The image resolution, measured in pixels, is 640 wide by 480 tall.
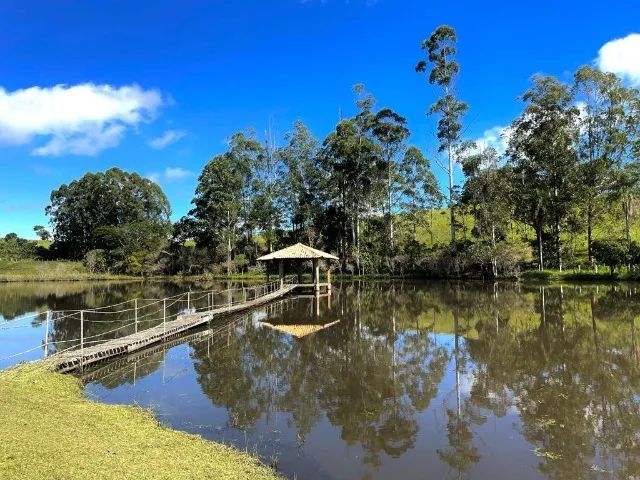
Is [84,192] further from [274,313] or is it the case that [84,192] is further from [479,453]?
[479,453]

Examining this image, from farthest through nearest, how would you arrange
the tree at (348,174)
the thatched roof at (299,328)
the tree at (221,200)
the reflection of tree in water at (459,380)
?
the tree at (221,200)
the tree at (348,174)
the thatched roof at (299,328)
the reflection of tree in water at (459,380)

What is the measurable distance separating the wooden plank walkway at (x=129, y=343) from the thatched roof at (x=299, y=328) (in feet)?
8.66

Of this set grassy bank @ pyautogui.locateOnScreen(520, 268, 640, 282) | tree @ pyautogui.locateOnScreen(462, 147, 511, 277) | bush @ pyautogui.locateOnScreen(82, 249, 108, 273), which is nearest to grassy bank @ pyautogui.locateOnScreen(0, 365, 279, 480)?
grassy bank @ pyautogui.locateOnScreen(520, 268, 640, 282)

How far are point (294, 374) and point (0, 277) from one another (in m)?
53.9

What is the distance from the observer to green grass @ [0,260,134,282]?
50.8 m

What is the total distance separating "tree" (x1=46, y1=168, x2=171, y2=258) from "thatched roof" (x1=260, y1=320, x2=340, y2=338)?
5047cm

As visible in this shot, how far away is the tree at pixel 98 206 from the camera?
6356 centimetres

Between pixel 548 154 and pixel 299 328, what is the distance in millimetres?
25983

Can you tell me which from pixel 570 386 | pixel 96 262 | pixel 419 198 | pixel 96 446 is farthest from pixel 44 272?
pixel 570 386

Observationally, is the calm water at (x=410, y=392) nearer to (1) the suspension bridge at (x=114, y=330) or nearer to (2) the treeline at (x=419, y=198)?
(1) the suspension bridge at (x=114, y=330)

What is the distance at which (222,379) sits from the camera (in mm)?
9258

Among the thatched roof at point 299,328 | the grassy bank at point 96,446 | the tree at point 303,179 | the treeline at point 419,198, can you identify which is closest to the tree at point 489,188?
the treeline at point 419,198

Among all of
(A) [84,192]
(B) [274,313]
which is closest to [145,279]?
(A) [84,192]

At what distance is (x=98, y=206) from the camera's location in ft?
210
